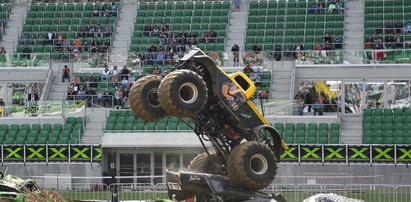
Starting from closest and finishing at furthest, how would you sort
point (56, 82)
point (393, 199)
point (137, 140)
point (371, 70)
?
1. point (393, 199)
2. point (137, 140)
3. point (371, 70)
4. point (56, 82)

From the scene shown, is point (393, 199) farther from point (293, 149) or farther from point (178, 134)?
point (178, 134)

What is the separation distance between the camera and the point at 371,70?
168 feet

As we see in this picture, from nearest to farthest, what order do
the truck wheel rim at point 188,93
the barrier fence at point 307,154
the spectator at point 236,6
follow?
1. the truck wheel rim at point 188,93
2. the barrier fence at point 307,154
3. the spectator at point 236,6

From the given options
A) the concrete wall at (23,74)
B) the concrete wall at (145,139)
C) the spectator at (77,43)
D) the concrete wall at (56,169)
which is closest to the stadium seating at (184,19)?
the spectator at (77,43)

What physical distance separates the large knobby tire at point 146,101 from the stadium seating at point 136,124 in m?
18.6

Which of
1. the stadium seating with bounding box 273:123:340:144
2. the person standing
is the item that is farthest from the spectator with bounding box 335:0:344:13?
the person standing

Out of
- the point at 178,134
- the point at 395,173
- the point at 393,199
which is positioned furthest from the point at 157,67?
the point at 393,199

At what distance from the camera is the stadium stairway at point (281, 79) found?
51562 mm

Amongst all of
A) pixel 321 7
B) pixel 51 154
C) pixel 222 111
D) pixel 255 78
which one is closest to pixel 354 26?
pixel 321 7

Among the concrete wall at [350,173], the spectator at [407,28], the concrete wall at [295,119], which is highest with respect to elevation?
the spectator at [407,28]

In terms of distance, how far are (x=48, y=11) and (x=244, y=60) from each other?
16.1m

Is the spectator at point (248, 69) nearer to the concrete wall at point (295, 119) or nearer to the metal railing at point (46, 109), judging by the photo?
the concrete wall at point (295, 119)

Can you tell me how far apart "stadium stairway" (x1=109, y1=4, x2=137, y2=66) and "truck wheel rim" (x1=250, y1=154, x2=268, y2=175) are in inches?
1223

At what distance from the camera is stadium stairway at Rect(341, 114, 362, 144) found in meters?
46.8
